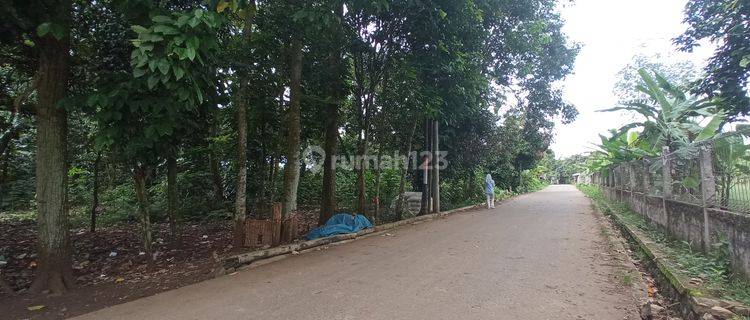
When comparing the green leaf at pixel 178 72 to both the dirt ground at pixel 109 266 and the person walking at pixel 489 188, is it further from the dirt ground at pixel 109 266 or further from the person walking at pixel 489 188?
the person walking at pixel 489 188

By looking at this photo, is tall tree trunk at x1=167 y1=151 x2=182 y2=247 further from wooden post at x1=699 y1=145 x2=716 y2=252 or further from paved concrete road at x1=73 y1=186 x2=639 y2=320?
wooden post at x1=699 y1=145 x2=716 y2=252

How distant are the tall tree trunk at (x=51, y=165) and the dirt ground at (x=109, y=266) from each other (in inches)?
14.5

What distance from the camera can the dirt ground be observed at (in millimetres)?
5512

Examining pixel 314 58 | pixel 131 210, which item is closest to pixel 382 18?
pixel 314 58

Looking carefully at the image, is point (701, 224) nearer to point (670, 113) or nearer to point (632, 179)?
point (670, 113)

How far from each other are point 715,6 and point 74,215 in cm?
1969

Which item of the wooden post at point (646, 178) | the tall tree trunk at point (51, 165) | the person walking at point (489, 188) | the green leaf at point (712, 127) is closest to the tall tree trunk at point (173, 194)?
the tall tree trunk at point (51, 165)

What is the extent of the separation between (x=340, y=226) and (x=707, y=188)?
6635 millimetres

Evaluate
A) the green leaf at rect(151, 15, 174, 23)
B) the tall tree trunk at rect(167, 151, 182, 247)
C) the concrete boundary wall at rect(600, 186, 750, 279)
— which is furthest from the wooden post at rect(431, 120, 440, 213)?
the green leaf at rect(151, 15, 174, 23)

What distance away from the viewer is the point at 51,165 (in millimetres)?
5801

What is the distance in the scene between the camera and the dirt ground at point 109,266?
5.51 metres

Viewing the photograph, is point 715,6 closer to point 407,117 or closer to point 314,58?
point 407,117

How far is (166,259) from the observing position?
830 cm

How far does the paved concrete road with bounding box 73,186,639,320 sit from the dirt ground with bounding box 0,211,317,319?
2.76 feet
